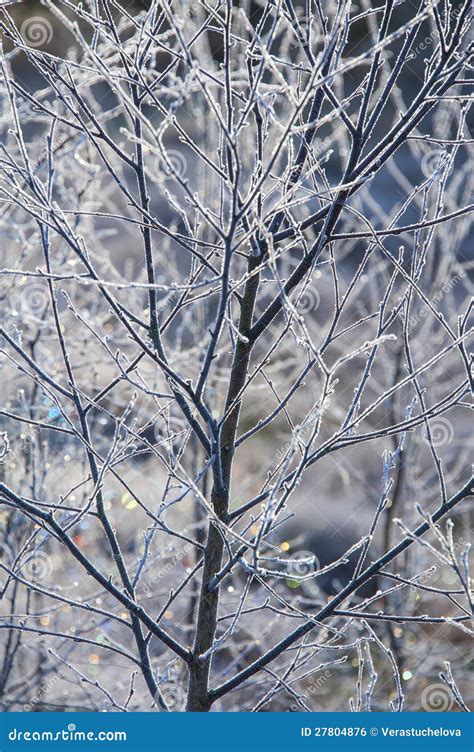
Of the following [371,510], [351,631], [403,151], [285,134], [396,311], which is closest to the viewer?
[285,134]

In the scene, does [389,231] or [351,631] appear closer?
[389,231]

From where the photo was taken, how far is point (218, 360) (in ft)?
12.6

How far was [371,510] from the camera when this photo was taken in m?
7.11

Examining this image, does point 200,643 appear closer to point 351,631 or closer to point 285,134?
point 285,134

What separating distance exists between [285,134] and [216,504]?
2.73 ft

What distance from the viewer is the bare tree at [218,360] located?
52.8 inches

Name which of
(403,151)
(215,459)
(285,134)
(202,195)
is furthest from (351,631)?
(403,151)

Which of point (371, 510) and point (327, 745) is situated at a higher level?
point (371, 510)

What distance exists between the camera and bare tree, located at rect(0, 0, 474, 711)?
1341 millimetres

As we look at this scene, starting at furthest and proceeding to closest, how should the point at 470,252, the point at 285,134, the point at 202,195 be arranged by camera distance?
the point at 470,252
the point at 202,195
the point at 285,134

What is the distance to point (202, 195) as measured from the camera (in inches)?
142

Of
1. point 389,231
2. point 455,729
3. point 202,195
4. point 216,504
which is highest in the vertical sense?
point 202,195

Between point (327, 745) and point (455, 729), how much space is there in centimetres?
33

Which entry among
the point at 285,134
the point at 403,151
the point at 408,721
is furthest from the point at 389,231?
the point at 403,151
